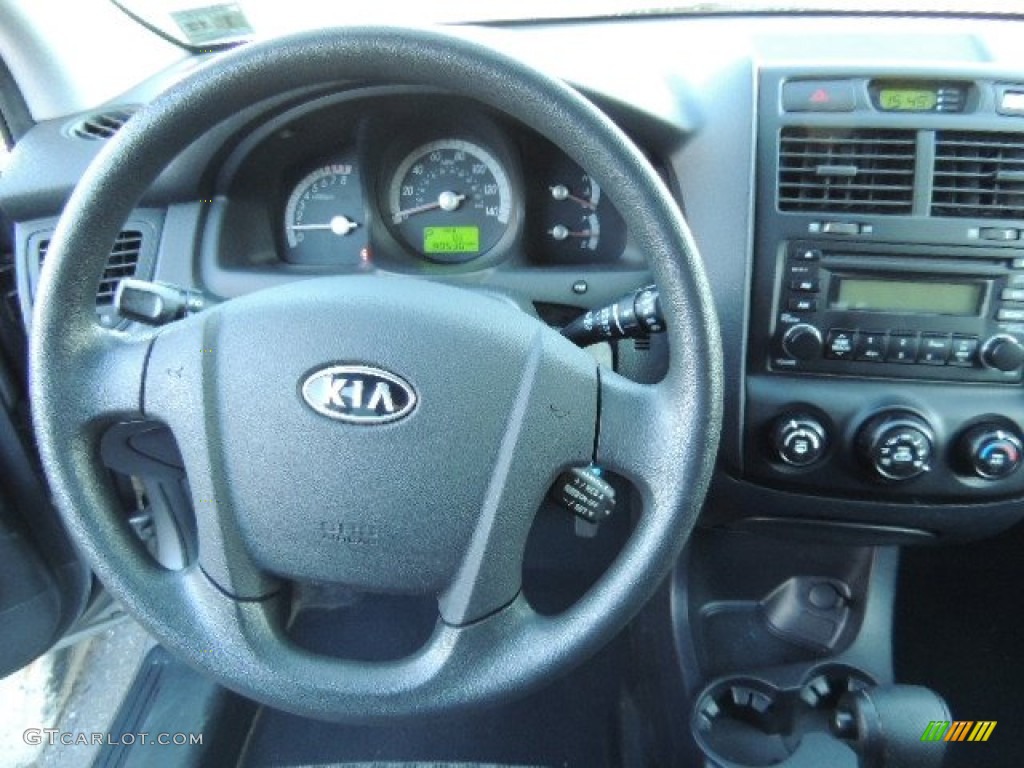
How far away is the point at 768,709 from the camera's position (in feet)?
4.80

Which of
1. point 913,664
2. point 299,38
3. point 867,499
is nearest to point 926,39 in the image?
point 867,499

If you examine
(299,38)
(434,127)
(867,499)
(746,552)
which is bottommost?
(746,552)

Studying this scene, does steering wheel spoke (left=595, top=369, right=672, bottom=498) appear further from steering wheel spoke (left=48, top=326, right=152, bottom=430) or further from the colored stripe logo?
the colored stripe logo

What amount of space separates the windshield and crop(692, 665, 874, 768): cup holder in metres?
1.08

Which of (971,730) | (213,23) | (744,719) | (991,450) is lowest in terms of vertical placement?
(971,730)

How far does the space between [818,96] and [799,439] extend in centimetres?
45

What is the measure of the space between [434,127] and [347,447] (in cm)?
61

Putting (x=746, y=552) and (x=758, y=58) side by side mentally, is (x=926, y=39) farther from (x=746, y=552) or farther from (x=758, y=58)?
(x=746, y=552)

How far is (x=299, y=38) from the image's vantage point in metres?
0.80

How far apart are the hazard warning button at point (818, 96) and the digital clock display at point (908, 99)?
4 centimetres

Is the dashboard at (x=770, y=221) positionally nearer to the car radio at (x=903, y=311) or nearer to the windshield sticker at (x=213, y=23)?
the car radio at (x=903, y=311)

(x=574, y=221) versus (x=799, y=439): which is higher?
(x=574, y=221)

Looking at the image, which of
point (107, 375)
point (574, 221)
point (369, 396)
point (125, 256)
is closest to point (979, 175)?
point (574, 221)

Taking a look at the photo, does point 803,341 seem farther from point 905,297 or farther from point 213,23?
point 213,23
